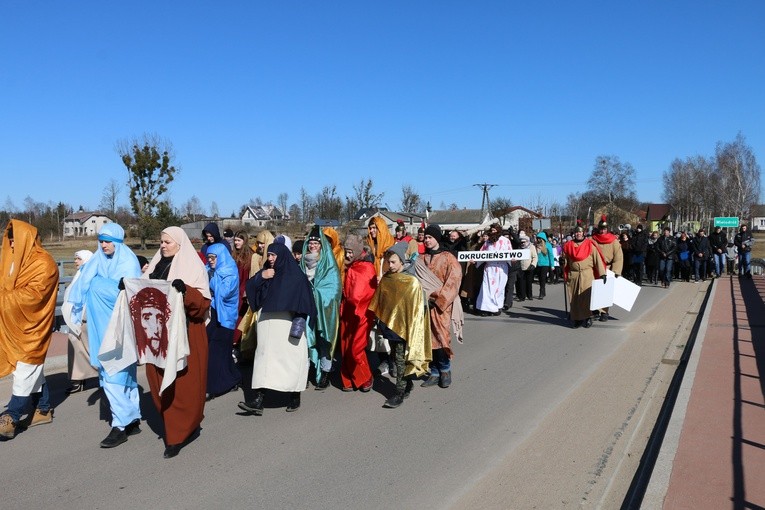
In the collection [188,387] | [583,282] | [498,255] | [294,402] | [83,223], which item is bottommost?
[294,402]

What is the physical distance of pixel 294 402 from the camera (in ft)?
21.0

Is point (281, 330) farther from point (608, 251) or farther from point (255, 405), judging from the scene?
point (608, 251)

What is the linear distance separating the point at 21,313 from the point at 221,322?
6.60 feet

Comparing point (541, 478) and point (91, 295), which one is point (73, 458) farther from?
point (541, 478)

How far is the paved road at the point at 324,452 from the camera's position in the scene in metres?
4.42

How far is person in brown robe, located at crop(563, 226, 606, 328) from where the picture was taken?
37.8 ft

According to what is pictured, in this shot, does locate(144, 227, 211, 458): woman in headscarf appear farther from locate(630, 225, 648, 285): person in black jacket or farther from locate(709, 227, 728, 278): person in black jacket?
locate(709, 227, 728, 278): person in black jacket

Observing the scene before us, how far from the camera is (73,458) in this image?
5.19 meters

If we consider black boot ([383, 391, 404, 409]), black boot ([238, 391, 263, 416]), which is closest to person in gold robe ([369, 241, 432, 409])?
black boot ([383, 391, 404, 409])

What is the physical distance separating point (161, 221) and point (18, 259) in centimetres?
4642

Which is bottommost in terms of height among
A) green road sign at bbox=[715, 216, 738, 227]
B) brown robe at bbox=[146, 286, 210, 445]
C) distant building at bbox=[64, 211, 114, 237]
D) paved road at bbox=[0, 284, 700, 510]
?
paved road at bbox=[0, 284, 700, 510]

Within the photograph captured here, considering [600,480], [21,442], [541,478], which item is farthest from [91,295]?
[600,480]

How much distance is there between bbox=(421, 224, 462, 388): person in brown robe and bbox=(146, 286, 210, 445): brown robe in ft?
8.86

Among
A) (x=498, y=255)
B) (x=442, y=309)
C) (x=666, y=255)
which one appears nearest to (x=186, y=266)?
(x=442, y=309)
